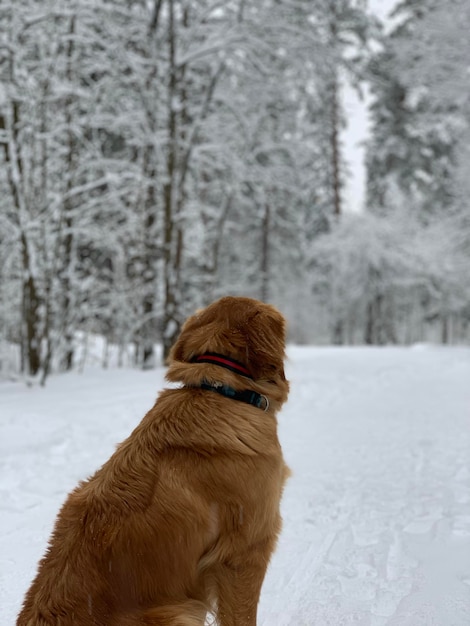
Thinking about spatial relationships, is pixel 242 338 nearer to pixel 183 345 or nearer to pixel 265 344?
pixel 265 344

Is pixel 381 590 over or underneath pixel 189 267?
underneath

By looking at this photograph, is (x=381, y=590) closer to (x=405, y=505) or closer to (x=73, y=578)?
(x=405, y=505)

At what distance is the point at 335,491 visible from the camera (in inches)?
159

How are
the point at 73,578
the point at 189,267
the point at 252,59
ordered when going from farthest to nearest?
the point at 189,267 < the point at 252,59 < the point at 73,578

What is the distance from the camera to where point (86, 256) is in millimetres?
11625

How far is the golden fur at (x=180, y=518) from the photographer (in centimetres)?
161

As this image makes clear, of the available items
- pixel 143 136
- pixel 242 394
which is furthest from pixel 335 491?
pixel 143 136

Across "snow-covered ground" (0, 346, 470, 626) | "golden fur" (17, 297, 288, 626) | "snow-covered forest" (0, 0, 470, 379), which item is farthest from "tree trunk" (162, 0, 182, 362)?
"golden fur" (17, 297, 288, 626)

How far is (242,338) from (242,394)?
24 centimetres

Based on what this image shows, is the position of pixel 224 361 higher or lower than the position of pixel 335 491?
higher

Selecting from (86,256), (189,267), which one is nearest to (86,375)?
(86,256)

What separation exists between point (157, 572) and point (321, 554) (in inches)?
62.1

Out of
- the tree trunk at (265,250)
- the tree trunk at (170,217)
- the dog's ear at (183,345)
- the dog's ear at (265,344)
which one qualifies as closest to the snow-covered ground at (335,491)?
the dog's ear at (265,344)

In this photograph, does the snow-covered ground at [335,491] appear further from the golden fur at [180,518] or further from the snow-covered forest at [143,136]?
the snow-covered forest at [143,136]
